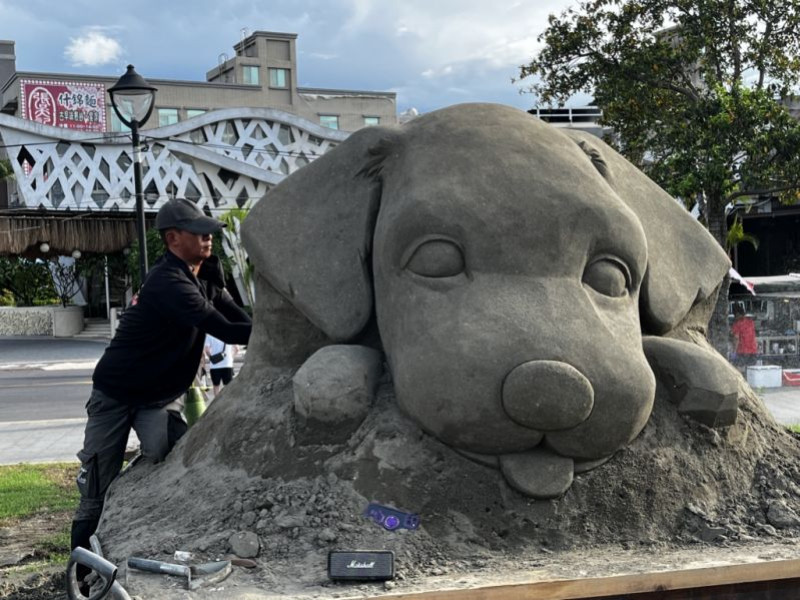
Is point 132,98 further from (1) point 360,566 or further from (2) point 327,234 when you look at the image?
(1) point 360,566

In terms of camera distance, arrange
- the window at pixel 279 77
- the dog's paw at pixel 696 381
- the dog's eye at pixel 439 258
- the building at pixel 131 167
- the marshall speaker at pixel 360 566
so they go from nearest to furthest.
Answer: the marshall speaker at pixel 360 566 → the dog's eye at pixel 439 258 → the dog's paw at pixel 696 381 → the building at pixel 131 167 → the window at pixel 279 77

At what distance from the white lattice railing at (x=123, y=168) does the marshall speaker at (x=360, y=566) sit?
85.2 ft

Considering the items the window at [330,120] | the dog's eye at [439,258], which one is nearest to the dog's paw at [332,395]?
the dog's eye at [439,258]

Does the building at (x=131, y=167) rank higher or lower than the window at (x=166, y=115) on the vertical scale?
lower

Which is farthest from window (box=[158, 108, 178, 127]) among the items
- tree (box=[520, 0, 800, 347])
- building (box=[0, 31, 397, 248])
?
tree (box=[520, 0, 800, 347])

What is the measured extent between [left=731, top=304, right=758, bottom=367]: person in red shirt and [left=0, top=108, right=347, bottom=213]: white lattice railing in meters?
18.2

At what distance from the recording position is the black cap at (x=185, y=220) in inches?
163

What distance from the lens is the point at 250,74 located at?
4669 cm

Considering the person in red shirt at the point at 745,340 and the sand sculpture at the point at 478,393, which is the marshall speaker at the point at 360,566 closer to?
the sand sculpture at the point at 478,393

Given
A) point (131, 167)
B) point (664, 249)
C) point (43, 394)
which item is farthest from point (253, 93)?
point (664, 249)

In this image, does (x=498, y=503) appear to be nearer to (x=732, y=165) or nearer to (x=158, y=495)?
(x=158, y=495)

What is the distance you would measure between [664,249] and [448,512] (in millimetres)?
1419

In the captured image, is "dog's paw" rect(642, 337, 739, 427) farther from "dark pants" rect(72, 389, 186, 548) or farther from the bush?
the bush

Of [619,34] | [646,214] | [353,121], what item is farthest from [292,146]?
[646,214]
